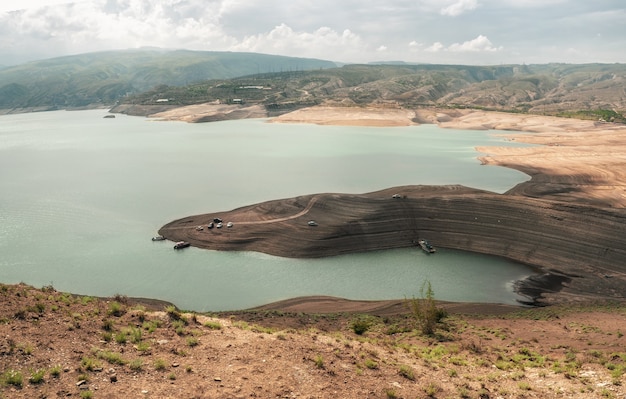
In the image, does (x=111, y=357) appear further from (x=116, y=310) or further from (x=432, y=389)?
(x=432, y=389)

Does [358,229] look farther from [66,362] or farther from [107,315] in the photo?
[66,362]

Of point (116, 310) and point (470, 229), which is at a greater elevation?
point (116, 310)

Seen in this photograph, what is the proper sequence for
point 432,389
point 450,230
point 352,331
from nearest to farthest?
point 432,389 < point 352,331 < point 450,230

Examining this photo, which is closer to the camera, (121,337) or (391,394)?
(391,394)

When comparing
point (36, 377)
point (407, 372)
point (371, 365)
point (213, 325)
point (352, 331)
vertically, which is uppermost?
point (36, 377)

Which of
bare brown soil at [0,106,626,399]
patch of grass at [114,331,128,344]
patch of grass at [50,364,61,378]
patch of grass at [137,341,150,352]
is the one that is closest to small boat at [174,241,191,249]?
bare brown soil at [0,106,626,399]

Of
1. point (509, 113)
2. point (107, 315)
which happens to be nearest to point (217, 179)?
point (107, 315)

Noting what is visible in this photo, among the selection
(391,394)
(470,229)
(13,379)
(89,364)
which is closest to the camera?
(13,379)

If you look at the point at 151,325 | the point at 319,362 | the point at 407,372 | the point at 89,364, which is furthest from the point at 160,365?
the point at 407,372
